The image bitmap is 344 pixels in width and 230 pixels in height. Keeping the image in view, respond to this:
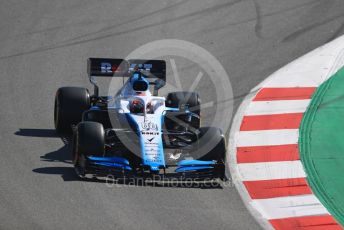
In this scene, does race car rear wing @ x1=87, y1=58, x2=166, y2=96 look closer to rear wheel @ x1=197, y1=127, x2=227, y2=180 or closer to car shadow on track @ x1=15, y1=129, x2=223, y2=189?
car shadow on track @ x1=15, y1=129, x2=223, y2=189

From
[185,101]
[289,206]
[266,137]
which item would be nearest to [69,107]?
[185,101]

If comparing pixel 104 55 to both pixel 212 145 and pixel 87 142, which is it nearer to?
pixel 212 145

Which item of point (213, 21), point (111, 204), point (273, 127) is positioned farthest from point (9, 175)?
point (213, 21)

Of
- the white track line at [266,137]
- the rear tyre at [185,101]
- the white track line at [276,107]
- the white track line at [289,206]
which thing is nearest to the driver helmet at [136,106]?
the rear tyre at [185,101]

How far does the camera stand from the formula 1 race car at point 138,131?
1309 cm

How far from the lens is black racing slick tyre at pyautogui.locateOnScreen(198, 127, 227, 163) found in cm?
1358

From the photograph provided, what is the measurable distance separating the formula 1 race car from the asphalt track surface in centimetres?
31

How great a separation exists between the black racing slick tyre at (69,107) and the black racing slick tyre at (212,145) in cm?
229

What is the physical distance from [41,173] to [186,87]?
4.97 metres

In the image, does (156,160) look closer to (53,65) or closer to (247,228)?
(247,228)

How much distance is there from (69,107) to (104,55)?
4247 millimetres

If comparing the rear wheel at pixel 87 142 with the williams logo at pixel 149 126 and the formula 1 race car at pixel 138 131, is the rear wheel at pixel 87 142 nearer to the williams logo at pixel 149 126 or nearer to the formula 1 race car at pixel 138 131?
the formula 1 race car at pixel 138 131

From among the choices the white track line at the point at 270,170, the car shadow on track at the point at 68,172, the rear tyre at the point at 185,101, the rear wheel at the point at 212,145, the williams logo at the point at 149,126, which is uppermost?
the rear tyre at the point at 185,101

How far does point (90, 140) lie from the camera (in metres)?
13.1
